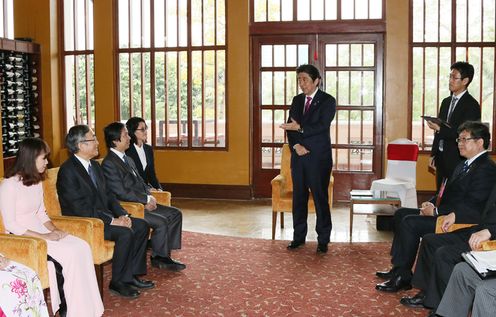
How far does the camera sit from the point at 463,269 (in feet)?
12.2

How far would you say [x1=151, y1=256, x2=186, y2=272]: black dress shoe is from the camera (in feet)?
18.2

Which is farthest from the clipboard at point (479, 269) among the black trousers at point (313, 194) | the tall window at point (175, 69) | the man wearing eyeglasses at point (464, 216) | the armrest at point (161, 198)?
the tall window at point (175, 69)

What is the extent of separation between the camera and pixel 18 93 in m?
9.68

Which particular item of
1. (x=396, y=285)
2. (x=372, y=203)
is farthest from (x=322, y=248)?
(x=396, y=285)

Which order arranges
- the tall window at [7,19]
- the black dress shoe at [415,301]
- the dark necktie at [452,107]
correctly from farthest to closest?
1. the tall window at [7,19]
2. the dark necktie at [452,107]
3. the black dress shoe at [415,301]

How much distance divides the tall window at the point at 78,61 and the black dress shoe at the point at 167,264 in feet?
16.2

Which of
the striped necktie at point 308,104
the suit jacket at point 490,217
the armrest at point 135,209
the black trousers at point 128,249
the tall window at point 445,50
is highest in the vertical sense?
the tall window at point 445,50

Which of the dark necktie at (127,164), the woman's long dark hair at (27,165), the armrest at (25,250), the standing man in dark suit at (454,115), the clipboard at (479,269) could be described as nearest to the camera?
the clipboard at (479,269)

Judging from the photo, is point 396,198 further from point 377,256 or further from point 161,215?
point 161,215

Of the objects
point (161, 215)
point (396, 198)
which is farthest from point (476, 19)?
point (161, 215)

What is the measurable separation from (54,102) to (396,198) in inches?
227

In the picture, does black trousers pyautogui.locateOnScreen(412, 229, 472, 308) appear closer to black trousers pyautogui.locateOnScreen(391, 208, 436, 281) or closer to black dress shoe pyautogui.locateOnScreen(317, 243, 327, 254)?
black trousers pyautogui.locateOnScreen(391, 208, 436, 281)

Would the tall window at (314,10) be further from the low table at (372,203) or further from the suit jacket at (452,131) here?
the suit jacket at (452,131)

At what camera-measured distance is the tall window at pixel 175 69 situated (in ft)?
30.8
